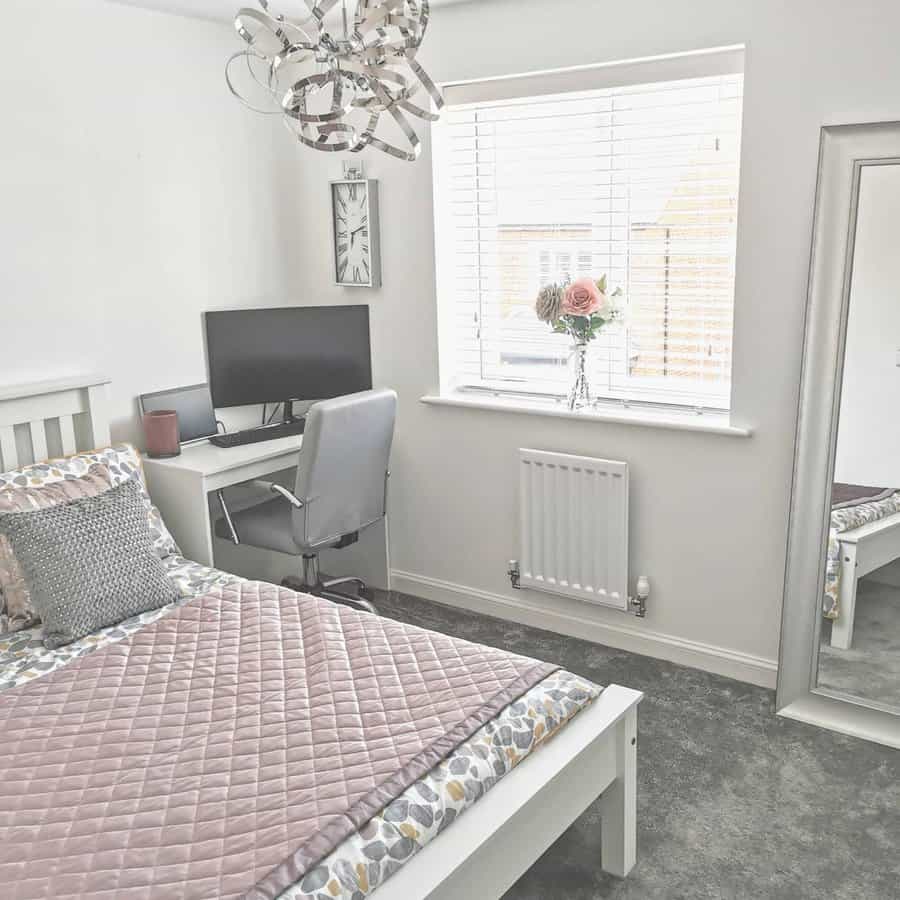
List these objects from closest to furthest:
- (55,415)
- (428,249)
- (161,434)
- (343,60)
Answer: (343,60) < (55,415) < (161,434) < (428,249)

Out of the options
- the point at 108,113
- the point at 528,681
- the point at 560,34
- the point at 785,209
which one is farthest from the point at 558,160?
the point at 528,681

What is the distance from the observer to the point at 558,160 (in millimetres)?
3613

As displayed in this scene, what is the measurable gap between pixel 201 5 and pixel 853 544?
2.87 meters

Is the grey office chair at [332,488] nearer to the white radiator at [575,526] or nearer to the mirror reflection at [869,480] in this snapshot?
the white radiator at [575,526]

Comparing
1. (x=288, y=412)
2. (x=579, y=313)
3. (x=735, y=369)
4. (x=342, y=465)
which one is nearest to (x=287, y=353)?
(x=288, y=412)

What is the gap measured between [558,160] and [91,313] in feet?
5.90

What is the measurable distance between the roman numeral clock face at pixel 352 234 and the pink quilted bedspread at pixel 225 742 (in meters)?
1.69

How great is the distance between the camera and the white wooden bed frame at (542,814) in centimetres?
185

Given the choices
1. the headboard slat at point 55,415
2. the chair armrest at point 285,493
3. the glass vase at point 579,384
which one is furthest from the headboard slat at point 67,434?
the glass vase at point 579,384

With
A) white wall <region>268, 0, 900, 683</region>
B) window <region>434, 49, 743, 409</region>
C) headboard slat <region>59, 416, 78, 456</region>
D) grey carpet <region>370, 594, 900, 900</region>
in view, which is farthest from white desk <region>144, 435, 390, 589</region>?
grey carpet <region>370, 594, 900, 900</region>

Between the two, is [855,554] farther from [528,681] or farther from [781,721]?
[528,681]

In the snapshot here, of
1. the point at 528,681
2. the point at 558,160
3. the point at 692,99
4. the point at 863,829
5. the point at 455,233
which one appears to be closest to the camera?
the point at 528,681

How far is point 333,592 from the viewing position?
393 cm

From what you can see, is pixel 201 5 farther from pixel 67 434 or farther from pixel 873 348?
pixel 873 348
